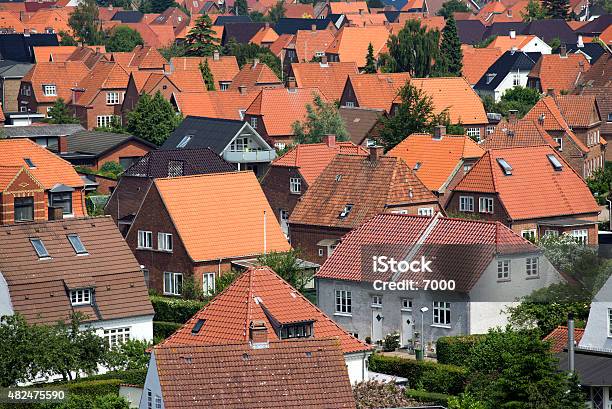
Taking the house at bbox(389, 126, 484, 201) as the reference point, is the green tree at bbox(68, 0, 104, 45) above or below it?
above

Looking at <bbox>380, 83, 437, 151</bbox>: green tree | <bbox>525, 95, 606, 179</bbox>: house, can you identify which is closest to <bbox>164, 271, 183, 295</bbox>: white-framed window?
<bbox>380, 83, 437, 151</bbox>: green tree

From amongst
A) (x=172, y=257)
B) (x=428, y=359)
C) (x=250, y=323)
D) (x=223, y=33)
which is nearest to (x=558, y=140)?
(x=172, y=257)

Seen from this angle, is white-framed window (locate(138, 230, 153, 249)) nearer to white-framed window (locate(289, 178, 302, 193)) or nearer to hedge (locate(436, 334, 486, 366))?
white-framed window (locate(289, 178, 302, 193))

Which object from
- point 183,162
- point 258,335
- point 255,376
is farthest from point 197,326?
point 183,162

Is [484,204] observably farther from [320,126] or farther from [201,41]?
[201,41]

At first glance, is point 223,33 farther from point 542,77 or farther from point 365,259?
point 365,259
